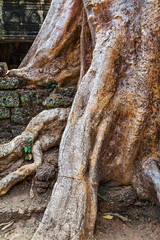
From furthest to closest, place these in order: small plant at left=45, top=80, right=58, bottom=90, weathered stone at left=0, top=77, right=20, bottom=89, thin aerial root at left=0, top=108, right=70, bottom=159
Answer: small plant at left=45, top=80, right=58, bottom=90, weathered stone at left=0, top=77, right=20, bottom=89, thin aerial root at left=0, top=108, right=70, bottom=159

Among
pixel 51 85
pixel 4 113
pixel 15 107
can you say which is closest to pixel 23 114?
pixel 15 107

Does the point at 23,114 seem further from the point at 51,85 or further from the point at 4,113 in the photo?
the point at 51,85

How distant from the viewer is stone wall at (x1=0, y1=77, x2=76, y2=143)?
315 cm

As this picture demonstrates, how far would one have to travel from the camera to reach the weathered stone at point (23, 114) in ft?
10.4

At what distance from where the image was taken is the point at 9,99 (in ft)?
10.4

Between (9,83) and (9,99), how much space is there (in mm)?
228

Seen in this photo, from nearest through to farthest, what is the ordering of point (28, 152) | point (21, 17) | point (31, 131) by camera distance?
point (28, 152) → point (31, 131) → point (21, 17)

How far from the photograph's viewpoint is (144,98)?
2264mm

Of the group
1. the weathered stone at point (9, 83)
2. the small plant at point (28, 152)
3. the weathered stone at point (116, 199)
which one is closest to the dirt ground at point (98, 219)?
the weathered stone at point (116, 199)

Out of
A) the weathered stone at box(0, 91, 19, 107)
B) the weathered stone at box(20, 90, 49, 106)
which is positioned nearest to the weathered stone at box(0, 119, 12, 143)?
the weathered stone at box(0, 91, 19, 107)

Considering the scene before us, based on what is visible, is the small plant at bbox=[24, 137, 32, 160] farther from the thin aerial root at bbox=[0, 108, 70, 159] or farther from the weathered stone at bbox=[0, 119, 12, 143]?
the weathered stone at bbox=[0, 119, 12, 143]

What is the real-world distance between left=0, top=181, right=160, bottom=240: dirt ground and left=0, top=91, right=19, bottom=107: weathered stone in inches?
47.2

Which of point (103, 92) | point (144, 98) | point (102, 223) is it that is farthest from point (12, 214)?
point (144, 98)

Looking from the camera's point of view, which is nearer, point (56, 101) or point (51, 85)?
point (56, 101)
